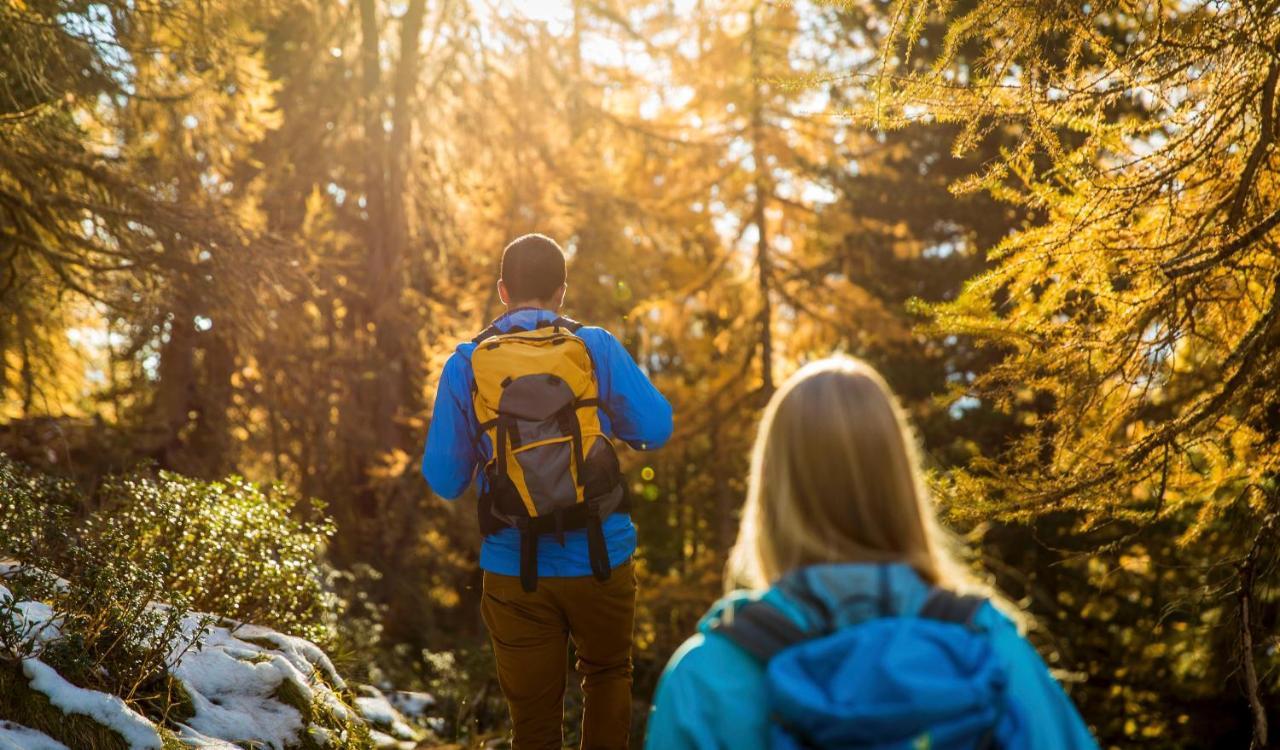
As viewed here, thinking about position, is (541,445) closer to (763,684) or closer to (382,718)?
(763,684)

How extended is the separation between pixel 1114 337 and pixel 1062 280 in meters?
0.33

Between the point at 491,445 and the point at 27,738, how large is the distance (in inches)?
65.9

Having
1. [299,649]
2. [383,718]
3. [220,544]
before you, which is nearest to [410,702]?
[383,718]

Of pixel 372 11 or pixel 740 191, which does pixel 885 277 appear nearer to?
pixel 740 191

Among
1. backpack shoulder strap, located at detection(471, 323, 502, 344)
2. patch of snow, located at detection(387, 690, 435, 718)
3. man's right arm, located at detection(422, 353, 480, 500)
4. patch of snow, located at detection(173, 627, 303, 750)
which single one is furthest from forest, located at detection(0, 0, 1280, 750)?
backpack shoulder strap, located at detection(471, 323, 502, 344)

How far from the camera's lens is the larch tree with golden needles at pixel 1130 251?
4348mm

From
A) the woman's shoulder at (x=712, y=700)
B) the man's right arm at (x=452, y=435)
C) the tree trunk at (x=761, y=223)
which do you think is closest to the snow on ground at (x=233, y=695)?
the man's right arm at (x=452, y=435)

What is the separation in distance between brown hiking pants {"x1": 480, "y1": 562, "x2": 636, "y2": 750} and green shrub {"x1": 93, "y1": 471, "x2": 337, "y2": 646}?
1855 mm

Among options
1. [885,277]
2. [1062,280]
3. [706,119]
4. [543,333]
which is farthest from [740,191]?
[543,333]

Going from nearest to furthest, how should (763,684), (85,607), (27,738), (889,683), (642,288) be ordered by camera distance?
(889,683)
(763,684)
(27,738)
(85,607)
(642,288)

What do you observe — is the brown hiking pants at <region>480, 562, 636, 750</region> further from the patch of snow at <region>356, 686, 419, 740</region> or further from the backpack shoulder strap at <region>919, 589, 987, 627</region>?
the backpack shoulder strap at <region>919, 589, 987, 627</region>

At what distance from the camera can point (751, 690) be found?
1798mm

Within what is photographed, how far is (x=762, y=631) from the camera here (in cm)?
182

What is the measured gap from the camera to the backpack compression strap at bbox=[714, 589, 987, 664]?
5.91 feet
